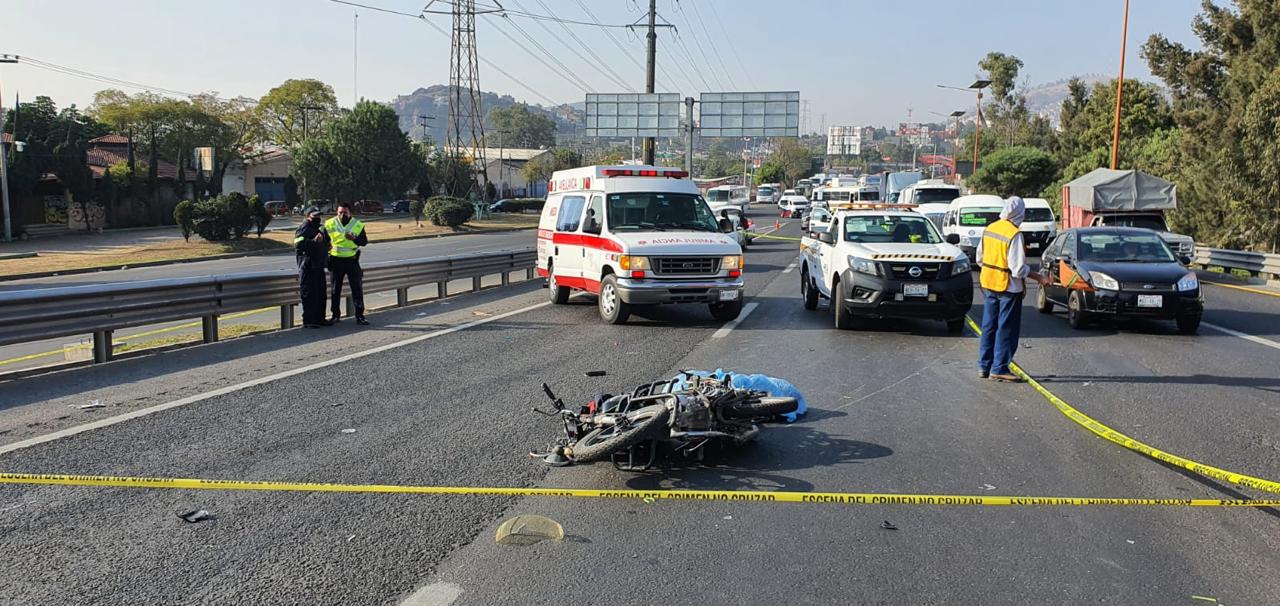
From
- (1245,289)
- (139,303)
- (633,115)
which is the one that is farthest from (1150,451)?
(633,115)

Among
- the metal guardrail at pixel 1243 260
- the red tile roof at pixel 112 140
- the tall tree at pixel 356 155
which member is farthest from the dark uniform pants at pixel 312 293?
the red tile roof at pixel 112 140

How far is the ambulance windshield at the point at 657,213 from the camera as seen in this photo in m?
14.0

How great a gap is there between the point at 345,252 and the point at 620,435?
28.2 feet

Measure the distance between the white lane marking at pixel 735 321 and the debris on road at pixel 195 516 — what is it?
25.8ft

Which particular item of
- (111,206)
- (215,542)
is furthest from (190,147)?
(215,542)

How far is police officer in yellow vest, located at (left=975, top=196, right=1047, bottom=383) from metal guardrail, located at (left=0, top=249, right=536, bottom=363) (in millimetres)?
9230

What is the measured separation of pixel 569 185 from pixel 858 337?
6.42 m

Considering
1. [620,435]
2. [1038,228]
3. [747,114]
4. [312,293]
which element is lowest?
[620,435]

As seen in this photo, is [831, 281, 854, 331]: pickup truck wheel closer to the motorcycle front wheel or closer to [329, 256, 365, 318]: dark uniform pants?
[329, 256, 365, 318]: dark uniform pants

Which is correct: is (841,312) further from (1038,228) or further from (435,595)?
(1038,228)

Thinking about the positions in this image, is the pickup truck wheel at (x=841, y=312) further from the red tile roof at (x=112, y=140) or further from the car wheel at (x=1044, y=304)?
the red tile roof at (x=112, y=140)

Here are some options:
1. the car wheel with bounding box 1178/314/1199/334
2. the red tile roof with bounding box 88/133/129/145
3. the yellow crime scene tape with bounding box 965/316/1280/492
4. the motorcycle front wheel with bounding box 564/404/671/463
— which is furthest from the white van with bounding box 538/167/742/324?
the red tile roof with bounding box 88/133/129/145

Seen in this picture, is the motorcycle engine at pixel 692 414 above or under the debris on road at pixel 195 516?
above

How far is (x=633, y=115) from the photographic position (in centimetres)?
→ 4688
